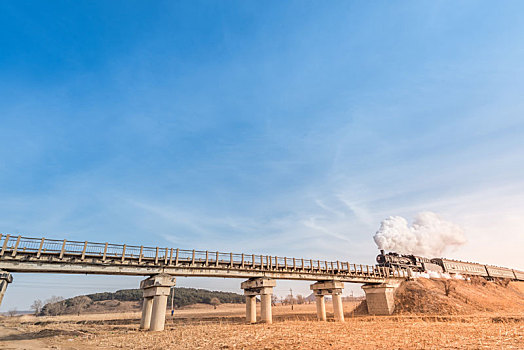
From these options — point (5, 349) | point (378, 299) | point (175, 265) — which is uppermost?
point (175, 265)

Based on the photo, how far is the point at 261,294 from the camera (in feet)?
113

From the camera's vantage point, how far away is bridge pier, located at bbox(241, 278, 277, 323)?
1314 inches

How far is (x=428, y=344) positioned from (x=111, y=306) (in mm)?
136411

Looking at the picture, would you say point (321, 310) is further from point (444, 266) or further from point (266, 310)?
point (444, 266)

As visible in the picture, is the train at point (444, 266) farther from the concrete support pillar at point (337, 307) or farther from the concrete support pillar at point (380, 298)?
the concrete support pillar at point (337, 307)

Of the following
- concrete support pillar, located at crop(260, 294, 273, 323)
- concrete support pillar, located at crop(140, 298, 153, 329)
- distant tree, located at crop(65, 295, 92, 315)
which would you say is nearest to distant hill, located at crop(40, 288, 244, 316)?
distant tree, located at crop(65, 295, 92, 315)

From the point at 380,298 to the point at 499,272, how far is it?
58085 mm

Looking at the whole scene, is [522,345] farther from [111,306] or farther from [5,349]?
[111,306]

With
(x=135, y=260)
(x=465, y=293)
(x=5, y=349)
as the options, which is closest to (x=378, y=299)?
(x=465, y=293)

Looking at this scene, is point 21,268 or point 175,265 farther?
point 175,265

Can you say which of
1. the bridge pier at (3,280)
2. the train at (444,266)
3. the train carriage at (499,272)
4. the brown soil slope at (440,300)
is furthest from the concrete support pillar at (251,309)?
the train carriage at (499,272)

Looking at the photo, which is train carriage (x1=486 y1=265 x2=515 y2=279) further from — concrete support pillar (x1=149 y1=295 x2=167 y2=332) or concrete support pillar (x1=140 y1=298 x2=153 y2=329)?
concrete support pillar (x1=140 y1=298 x2=153 y2=329)

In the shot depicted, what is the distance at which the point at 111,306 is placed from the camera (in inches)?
4702

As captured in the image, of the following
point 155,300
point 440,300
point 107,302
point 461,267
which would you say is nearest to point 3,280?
point 155,300
